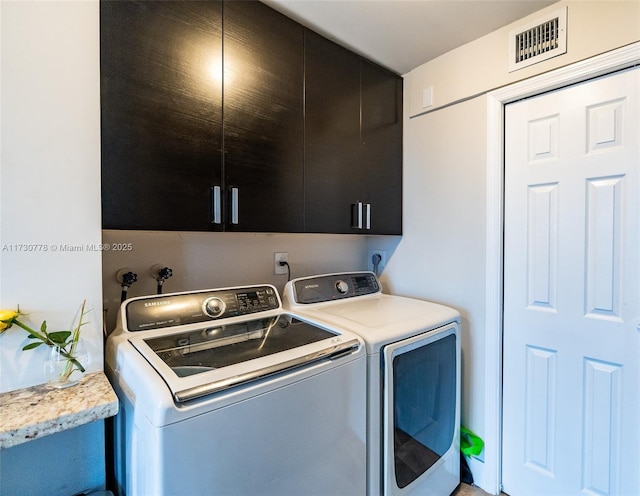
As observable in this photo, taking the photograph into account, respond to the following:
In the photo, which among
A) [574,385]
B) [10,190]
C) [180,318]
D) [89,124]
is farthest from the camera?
[574,385]

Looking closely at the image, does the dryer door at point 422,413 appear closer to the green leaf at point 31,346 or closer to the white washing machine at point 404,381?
the white washing machine at point 404,381

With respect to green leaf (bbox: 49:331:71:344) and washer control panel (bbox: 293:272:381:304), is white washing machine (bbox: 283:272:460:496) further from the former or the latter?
green leaf (bbox: 49:331:71:344)

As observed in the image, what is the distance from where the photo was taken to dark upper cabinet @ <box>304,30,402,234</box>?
5.07 feet

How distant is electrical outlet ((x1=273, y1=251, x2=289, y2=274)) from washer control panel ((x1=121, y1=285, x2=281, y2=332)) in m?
0.33

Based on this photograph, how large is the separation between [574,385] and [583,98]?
1.28 meters

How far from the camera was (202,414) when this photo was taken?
74 centimetres

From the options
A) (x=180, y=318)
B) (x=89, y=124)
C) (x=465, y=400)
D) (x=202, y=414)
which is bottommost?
(x=465, y=400)

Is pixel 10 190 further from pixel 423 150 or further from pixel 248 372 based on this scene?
pixel 423 150

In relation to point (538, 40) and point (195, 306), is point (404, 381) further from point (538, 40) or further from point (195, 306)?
point (538, 40)

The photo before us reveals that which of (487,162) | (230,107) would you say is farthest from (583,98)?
(230,107)

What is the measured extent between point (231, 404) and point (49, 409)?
0.46 m

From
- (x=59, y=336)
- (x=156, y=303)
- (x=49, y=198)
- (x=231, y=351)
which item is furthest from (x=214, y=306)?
(x=49, y=198)

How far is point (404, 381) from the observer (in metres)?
1.27

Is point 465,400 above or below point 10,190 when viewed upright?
below
